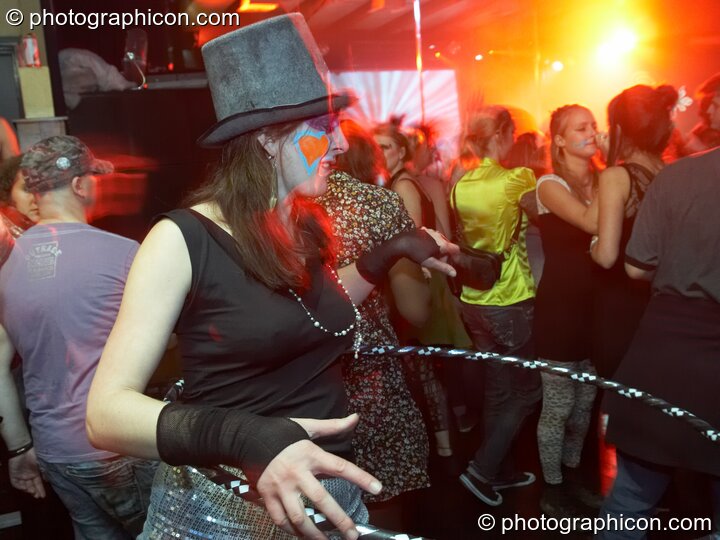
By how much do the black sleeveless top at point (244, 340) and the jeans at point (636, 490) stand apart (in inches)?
54.2

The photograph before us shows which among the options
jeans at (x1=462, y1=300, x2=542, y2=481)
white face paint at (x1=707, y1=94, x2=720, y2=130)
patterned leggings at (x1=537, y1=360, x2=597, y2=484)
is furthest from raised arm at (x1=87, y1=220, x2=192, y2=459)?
white face paint at (x1=707, y1=94, x2=720, y2=130)

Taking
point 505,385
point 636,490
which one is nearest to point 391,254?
point 636,490

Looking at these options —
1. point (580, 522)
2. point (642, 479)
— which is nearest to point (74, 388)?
point (642, 479)

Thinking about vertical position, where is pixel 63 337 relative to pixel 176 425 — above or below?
below

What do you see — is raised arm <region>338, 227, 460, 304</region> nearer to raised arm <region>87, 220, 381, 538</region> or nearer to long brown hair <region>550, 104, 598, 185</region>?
raised arm <region>87, 220, 381, 538</region>

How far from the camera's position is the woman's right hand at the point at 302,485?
3.12 ft

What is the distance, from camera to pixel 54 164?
7.91 feet

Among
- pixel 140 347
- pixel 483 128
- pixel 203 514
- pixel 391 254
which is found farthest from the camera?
pixel 483 128

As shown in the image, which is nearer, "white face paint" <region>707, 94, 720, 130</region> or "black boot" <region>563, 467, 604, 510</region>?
"black boot" <region>563, 467, 604, 510</region>

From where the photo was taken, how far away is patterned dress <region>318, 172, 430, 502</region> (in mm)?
2312

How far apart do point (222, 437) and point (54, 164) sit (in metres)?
1.75

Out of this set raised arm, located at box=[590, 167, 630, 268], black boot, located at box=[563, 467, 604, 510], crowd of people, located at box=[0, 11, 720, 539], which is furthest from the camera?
black boot, located at box=[563, 467, 604, 510]

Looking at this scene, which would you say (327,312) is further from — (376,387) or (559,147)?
(559,147)

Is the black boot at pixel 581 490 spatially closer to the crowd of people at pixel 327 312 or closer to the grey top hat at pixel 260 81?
the crowd of people at pixel 327 312
